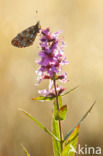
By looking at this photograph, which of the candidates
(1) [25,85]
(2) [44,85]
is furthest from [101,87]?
(1) [25,85]

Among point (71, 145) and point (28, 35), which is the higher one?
point (28, 35)

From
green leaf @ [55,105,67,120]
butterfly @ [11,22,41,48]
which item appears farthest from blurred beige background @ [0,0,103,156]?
green leaf @ [55,105,67,120]

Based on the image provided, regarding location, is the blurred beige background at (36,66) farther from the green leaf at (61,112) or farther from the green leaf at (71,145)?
the green leaf at (61,112)

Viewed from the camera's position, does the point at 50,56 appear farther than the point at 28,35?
No

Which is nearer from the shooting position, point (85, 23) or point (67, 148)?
point (67, 148)

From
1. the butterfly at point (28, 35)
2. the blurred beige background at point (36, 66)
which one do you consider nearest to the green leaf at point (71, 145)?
the butterfly at point (28, 35)

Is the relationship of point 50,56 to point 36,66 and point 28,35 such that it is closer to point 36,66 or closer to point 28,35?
point 28,35

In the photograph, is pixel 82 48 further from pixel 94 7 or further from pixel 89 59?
pixel 94 7

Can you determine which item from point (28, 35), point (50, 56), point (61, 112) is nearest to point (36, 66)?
point (28, 35)
